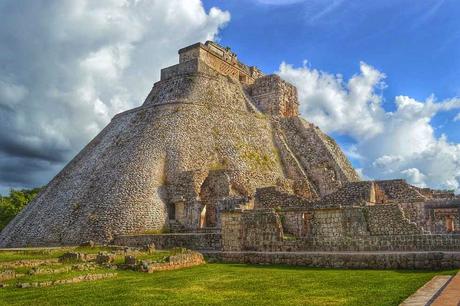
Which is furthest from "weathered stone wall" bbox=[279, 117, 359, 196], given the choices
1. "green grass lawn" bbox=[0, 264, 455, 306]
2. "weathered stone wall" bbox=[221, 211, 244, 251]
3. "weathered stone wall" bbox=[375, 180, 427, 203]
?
"green grass lawn" bbox=[0, 264, 455, 306]

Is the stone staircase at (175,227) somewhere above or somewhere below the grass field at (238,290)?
above

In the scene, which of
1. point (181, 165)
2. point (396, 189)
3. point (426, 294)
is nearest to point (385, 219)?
point (426, 294)

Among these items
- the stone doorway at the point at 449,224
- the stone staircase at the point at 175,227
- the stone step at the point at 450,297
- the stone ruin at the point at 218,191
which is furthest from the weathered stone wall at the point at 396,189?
the stone step at the point at 450,297

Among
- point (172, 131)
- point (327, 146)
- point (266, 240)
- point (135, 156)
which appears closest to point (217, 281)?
point (266, 240)

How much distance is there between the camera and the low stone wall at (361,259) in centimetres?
1127

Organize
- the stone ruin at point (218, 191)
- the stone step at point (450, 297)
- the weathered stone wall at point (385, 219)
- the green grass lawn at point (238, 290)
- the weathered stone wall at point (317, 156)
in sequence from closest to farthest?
the stone step at point (450, 297)
the green grass lawn at point (238, 290)
the weathered stone wall at point (385, 219)
the stone ruin at point (218, 191)
the weathered stone wall at point (317, 156)

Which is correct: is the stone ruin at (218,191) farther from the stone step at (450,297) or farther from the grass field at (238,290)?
the stone step at (450,297)

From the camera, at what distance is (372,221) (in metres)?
15.8

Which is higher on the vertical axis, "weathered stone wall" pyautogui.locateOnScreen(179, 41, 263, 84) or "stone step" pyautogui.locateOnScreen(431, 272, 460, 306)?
"weathered stone wall" pyautogui.locateOnScreen(179, 41, 263, 84)

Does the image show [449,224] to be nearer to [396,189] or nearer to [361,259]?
[396,189]

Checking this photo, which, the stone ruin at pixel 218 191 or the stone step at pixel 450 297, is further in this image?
the stone ruin at pixel 218 191

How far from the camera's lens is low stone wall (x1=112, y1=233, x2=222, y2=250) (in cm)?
1948

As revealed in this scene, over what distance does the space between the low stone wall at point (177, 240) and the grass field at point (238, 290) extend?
7719mm

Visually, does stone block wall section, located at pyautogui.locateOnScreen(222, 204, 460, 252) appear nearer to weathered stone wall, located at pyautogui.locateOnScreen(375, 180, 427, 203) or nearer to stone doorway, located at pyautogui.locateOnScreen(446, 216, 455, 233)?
stone doorway, located at pyautogui.locateOnScreen(446, 216, 455, 233)
